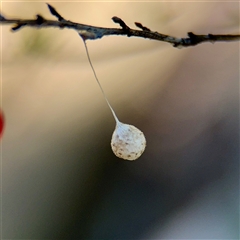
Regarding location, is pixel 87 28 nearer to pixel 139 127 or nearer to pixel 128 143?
pixel 128 143

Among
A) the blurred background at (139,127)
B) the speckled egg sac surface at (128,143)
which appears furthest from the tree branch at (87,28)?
the blurred background at (139,127)

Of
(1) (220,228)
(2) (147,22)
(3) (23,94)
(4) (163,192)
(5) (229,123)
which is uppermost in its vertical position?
(2) (147,22)

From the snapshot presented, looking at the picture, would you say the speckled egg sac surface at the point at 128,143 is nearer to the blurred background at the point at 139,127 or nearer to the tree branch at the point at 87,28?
the tree branch at the point at 87,28

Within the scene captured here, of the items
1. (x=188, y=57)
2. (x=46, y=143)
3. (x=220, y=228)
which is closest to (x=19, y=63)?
(x=46, y=143)

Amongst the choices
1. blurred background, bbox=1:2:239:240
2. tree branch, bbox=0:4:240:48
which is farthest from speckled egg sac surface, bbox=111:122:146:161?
blurred background, bbox=1:2:239:240

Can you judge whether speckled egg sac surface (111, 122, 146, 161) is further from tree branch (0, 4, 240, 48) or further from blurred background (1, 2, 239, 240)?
blurred background (1, 2, 239, 240)

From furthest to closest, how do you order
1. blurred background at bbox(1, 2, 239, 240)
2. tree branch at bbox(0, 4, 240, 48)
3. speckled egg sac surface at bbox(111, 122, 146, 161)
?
blurred background at bbox(1, 2, 239, 240)
speckled egg sac surface at bbox(111, 122, 146, 161)
tree branch at bbox(0, 4, 240, 48)

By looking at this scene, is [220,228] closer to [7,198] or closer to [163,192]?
[163,192]

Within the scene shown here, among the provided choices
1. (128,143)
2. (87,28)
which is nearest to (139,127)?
(128,143)
